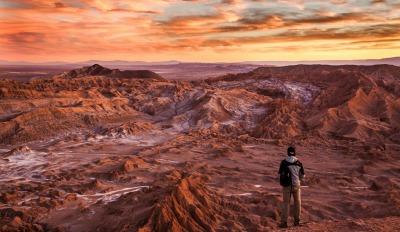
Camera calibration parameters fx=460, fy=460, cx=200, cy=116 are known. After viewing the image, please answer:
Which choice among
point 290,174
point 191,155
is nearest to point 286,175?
point 290,174

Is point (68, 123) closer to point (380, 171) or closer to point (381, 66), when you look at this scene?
point (380, 171)

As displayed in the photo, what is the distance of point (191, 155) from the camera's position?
513 inches

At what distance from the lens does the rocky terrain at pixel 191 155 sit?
25.9 ft

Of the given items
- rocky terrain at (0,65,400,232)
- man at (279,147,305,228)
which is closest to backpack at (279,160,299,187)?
man at (279,147,305,228)

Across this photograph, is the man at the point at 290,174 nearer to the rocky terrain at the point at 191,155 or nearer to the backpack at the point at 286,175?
the backpack at the point at 286,175

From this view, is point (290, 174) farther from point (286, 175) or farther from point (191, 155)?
point (191, 155)

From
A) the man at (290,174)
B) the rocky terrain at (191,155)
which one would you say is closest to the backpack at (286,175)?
the man at (290,174)

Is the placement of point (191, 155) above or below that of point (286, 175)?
below

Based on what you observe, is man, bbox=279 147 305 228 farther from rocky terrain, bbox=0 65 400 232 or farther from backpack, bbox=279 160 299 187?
rocky terrain, bbox=0 65 400 232

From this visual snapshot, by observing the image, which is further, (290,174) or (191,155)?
(191,155)

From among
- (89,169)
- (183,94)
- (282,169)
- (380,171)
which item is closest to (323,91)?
(183,94)

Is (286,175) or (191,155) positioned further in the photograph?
(191,155)

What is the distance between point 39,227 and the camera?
7.68 meters

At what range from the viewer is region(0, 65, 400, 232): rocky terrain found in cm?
791
